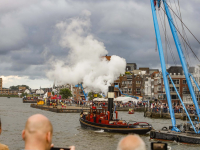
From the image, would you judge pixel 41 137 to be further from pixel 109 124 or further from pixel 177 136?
pixel 109 124

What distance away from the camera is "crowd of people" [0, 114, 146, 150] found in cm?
444

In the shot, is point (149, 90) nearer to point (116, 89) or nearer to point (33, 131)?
point (116, 89)

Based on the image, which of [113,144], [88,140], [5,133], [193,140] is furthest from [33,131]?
[5,133]

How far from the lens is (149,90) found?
145 meters

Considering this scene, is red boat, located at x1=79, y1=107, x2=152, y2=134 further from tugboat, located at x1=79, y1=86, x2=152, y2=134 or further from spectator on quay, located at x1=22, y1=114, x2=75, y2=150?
spectator on quay, located at x1=22, y1=114, x2=75, y2=150

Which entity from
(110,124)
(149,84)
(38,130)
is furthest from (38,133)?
(149,84)

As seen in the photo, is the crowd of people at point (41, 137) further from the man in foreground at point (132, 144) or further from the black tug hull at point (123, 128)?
the black tug hull at point (123, 128)

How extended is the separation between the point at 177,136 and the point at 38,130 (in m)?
30.0

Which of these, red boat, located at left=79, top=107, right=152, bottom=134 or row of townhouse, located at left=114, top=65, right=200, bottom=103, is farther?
row of townhouse, located at left=114, top=65, right=200, bottom=103

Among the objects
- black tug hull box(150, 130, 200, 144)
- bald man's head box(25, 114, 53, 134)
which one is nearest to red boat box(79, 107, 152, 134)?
black tug hull box(150, 130, 200, 144)

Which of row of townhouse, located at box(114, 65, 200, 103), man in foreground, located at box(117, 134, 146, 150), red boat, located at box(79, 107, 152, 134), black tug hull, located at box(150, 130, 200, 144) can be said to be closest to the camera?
man in foreground, located at box(117, 134, 146, 150)

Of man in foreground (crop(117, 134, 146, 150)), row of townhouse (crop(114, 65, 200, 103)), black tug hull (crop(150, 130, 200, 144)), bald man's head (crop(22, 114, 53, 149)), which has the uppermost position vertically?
row of townhouse (crop(114, 65, 200, 103))

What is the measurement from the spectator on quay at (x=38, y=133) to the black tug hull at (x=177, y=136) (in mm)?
29334

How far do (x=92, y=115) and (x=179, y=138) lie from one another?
17619 millimetres
